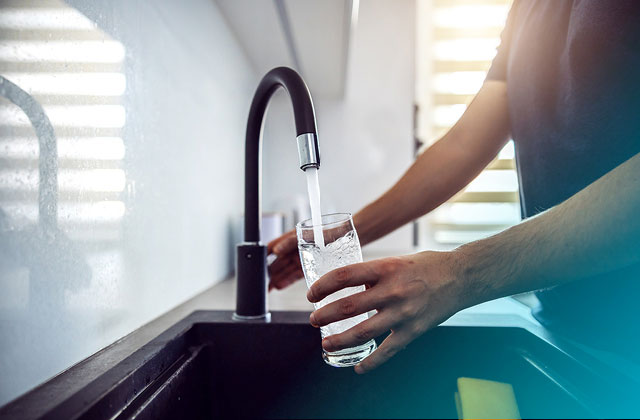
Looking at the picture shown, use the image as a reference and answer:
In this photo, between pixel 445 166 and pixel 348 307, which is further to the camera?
pixel 445 166

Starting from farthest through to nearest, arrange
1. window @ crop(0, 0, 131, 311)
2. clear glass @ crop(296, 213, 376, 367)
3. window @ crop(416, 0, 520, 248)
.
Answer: window @ crop(416, 0, 520, 248) < clear glass @ crop(296, 213, 376, 367) < window @ crop(0, 0, 131, 311)

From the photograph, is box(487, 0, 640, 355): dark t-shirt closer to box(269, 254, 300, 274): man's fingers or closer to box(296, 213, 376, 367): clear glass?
box(296, 213, 376, 367): clear glass

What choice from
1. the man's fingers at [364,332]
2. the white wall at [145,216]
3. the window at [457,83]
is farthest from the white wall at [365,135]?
the man's fingers at [364,332]

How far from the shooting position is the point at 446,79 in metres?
2.82

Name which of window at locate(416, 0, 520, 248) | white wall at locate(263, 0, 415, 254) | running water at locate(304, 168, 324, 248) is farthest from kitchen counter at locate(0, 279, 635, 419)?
window at locate(416, 0, 520, 248)

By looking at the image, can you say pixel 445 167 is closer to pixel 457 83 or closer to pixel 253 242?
pixel 253 242

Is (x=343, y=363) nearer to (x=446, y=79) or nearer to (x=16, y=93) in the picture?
(x=16, y=93)

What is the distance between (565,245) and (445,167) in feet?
1.69

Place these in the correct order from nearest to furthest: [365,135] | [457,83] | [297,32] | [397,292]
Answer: [397,292]
[297,32]
[365,135]
[457,83]

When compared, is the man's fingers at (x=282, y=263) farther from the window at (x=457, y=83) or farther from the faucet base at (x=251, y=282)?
the window at (x=457, y=83)

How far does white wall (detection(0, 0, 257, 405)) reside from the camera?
450mm

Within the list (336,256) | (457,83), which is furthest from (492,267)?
(457,83)

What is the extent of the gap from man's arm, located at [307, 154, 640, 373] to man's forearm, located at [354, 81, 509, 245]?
45 centimetres

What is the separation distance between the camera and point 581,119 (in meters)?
0.66
